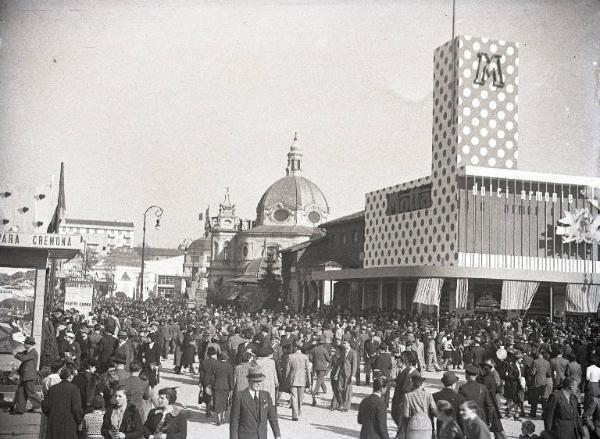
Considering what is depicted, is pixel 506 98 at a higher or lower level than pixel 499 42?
lower

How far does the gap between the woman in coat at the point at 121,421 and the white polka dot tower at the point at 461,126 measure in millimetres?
33809

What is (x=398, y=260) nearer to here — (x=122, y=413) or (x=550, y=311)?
(x=550, y=311)

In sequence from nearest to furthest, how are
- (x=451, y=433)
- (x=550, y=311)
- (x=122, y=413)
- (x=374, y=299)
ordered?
(x=451, y=433), (x=122, y=413), (x=550, y=311), (x=374, y=299)

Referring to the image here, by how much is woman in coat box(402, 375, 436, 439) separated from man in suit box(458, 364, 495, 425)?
846 millimetres

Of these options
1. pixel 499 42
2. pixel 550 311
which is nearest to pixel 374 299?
pixel 550 311

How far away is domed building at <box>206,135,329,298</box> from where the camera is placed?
10744cm

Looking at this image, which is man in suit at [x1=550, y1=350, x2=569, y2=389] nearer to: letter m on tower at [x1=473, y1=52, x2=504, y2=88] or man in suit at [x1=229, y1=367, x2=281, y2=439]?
→ man in suit at [x1=229, y1=367, x2=281, y2=439]

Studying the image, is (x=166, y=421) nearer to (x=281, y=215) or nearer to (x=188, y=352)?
(x=188, y=352)

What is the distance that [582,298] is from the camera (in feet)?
137

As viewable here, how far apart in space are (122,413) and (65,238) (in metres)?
9.03

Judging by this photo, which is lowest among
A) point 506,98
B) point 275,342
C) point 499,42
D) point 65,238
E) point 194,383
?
point 194,383

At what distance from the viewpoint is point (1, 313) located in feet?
57.2

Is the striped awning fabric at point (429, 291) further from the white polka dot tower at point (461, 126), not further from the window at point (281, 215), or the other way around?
the window at point (281, 215)

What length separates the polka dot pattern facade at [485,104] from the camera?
143ft
